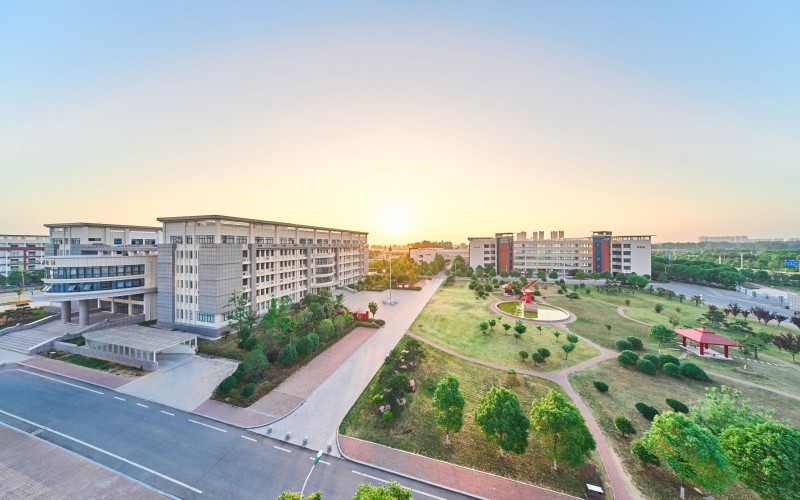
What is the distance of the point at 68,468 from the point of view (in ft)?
53.2

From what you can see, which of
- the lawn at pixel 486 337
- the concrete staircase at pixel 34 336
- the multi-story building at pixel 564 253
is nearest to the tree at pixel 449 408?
the lawn at pixel 486 337

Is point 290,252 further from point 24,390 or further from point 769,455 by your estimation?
point 769,455

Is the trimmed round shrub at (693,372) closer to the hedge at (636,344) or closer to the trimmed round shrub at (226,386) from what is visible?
the hedge at (636,344)

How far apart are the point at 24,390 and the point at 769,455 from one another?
46333 millimetres

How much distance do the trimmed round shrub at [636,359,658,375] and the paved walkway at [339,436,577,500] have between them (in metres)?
18.6

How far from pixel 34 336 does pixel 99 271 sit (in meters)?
9.09

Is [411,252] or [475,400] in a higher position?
[411,252]

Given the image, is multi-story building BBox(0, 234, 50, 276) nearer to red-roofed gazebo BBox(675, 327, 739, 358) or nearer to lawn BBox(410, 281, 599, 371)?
lawn BBox(410, 281, 599, 371)

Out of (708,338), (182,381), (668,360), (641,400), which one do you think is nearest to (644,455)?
(641,400)

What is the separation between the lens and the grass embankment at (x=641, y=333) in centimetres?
2638

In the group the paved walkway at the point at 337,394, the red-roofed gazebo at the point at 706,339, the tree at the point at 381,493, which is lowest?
the paved walkway at the point at 337,394

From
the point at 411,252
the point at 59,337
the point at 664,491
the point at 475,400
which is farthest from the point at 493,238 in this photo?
the point at 59,337

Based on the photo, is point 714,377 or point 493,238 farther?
point 493,238

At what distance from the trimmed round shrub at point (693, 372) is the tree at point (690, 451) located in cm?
1657
